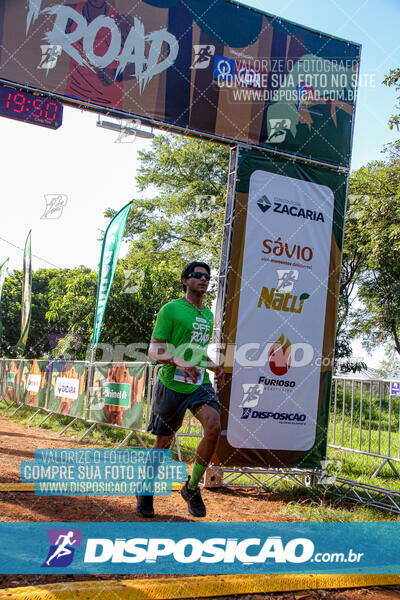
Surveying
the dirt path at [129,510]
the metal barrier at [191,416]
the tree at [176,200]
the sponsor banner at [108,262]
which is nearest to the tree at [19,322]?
the tree at [176,200]

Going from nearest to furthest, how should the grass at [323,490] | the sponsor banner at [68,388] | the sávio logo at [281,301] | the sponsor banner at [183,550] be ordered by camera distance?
the sponsor banner at [183,550] < the grass at [323,490] < the sávio logo at [281,301] < the sponsor banner at [68,388]

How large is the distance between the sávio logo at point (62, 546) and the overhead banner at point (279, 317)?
2.85m

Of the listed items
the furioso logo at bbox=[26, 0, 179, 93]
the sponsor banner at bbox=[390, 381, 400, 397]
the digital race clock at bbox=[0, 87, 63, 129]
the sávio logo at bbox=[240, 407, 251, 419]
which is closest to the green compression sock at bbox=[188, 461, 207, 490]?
the sávio logo at bbox=[240, 407, 251, 419]

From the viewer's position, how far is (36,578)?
2.91 m

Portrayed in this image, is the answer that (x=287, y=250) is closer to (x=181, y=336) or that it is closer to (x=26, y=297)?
(x=181, y=336)

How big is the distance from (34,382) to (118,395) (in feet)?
19.7

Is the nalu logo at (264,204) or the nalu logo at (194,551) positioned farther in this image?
the nalu logo at (264,204)

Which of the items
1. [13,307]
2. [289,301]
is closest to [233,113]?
[289,301]

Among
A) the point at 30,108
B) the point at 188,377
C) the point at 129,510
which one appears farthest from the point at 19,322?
the point at 188,377

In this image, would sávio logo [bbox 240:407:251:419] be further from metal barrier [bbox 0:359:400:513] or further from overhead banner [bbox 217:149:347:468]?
metal barrier [bbox 0:359:400:513]

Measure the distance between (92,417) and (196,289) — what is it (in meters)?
6.28

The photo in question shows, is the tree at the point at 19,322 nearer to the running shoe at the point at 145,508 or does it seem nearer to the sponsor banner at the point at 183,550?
the running shoe at the point at 145,508

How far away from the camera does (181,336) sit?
4.51 metres

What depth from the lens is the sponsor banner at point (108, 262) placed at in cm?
941
